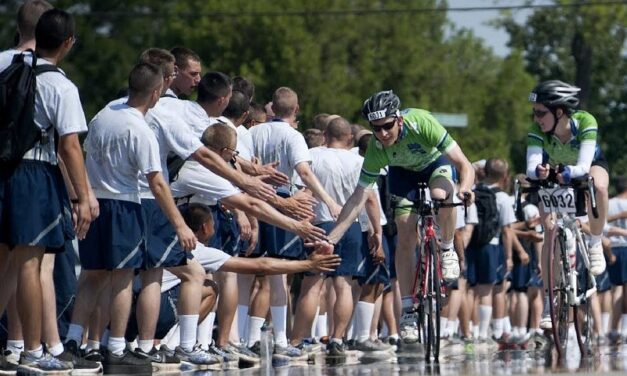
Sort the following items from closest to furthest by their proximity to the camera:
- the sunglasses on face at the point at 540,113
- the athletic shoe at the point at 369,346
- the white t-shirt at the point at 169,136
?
the white t-shirt at the point at 169,136, the sunglasses on face at the point at 540,113, the athletic shoe at the point at 369,346

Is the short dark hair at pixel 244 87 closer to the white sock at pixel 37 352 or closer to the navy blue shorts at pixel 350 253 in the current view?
the navy blue shorts at pixel 350 253

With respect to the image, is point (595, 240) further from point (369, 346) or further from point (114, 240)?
point (114, 240)

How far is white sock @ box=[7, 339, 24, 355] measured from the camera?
12.5 metres

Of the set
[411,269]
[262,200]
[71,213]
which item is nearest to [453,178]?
[411,269]

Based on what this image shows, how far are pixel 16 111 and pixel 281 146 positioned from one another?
514 cm

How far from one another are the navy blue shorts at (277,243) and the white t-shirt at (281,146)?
1.72 ft

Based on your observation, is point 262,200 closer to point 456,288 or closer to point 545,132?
point 545,132

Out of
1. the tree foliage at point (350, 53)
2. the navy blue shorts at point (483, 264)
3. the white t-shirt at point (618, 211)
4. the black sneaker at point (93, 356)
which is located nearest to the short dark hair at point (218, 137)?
the black sneaker at point (93, 356)

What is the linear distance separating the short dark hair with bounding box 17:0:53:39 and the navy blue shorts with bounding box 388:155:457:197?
163 inches

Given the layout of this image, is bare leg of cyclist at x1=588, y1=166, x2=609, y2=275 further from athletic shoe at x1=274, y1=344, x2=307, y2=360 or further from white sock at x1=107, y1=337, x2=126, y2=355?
white sock at x1=107, y1=337, x2=126, y2=355

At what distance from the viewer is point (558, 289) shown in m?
15.3

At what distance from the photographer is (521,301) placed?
25062 millimetres

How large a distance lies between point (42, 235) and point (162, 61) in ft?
9.09

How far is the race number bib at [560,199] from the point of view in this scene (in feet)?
50.4
